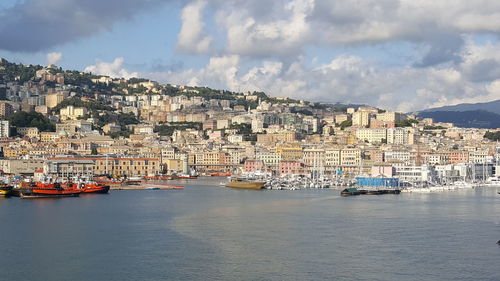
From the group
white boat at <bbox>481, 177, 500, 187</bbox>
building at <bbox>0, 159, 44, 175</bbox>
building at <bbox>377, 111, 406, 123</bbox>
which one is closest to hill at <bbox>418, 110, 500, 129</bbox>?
building at <bbox>377, 111, 406, 123</bbox>

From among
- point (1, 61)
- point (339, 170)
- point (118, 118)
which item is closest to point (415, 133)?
point (339, 170)

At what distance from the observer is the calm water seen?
15844 millimetres

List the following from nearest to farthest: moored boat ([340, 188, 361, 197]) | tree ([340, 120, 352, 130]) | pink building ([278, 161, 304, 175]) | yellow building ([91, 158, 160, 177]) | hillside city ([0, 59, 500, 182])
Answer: moored boat ([340, 188, 361, 197])
yellow building ([91, 158, 160, 177])
hillside city ([0, 59, 500, 182])
pink building ([278, 161, 304, 175])
tree ([340, 120, 352, 130])

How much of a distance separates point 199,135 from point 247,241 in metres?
65.8

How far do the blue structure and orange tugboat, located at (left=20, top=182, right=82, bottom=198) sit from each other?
15.8 meters

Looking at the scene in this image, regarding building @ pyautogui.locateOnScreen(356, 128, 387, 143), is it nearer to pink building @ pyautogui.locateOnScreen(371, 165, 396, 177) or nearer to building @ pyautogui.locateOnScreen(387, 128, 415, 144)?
building @ pyautogui.locateOnScreen(387, 128, 415, 144)

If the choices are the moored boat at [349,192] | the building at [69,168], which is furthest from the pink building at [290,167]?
the moored boat at [349,192]

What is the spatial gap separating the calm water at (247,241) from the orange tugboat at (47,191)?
2607 millimetres

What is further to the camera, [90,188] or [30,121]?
[30,121]

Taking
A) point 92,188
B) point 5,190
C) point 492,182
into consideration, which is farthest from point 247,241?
point 492,182

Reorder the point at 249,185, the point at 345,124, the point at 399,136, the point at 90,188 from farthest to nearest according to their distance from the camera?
the point at 345,124 < the point at 399,136 < the point at 249,185 < the point at 90,188

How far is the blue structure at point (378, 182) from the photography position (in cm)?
4259

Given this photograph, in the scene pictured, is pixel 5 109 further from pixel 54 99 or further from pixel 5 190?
pixel 5 190

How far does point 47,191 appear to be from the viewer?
33062mm
